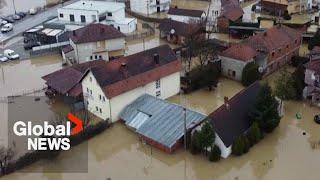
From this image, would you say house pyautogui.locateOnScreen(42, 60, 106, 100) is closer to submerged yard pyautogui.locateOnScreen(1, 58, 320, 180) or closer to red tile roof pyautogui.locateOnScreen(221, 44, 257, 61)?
submerged yard pyautogui.locateOnScreen(1, 58, 320, 180)

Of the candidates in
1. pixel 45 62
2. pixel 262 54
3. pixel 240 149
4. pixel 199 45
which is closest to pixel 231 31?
pixel 199 45

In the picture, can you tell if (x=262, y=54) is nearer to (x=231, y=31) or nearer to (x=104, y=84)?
(x=231, y=31)

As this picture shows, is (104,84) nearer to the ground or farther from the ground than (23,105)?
farther from the ground

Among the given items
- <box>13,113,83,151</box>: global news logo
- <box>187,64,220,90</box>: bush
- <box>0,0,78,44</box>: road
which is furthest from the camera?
<box>0,0,78,44</box>: road

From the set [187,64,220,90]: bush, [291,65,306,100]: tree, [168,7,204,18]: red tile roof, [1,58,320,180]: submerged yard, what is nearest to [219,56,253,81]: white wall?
[187,64,220,90]: bush

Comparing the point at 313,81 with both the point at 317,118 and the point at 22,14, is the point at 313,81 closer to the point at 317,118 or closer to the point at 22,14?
the point at 317,118

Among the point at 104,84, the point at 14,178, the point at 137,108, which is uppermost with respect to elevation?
the point at 104,84
